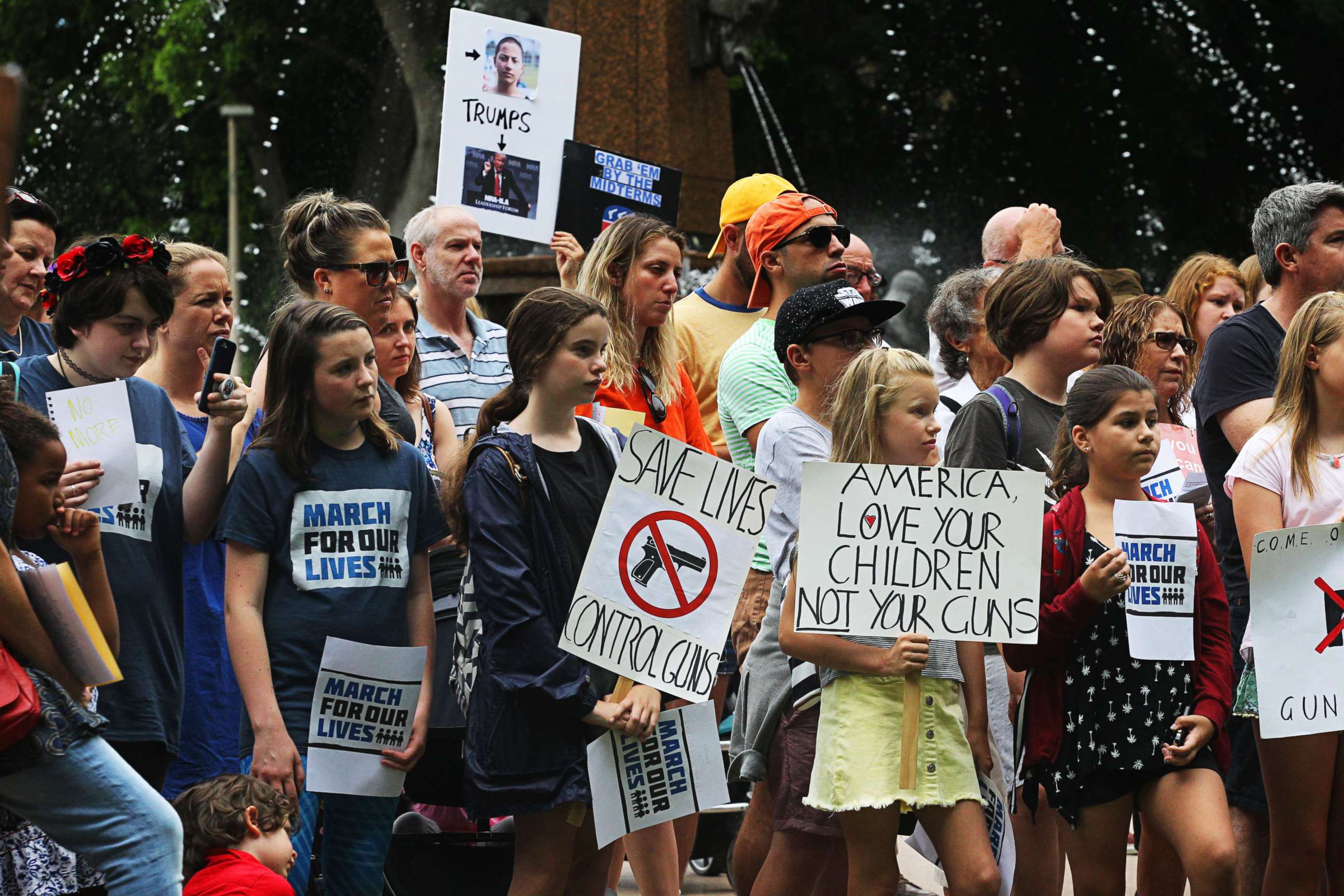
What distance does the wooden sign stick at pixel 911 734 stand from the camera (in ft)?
14.0

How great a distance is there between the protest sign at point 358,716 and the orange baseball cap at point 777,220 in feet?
6.87

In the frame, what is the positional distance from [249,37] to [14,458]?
1864 cm

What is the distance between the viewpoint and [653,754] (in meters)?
4.36

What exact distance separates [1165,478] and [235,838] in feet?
9.74

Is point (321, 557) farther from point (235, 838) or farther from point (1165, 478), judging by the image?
point (1165, 478)

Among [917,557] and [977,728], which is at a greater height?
[917,557]

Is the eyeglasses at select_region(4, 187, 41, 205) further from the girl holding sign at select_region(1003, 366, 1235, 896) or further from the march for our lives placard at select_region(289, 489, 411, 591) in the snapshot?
the girl holding sign at select_region(1003, 366, 1235, 896)

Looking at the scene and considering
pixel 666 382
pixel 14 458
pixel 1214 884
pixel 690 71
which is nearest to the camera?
pixel 14 458

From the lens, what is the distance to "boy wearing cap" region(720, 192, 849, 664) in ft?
17.7

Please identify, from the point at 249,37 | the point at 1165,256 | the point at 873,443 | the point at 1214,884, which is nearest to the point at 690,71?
the point at 873,443

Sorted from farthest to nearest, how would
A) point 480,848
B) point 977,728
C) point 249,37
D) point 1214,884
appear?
point 249,37, point 480,848, point 977,728, point 1214,884

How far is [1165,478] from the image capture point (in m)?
5.39

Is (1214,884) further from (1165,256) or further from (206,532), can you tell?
(1165,256)

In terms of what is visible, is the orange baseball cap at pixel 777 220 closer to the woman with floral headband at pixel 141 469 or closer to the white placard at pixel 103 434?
the woman with floral headband at pixel 141 469
